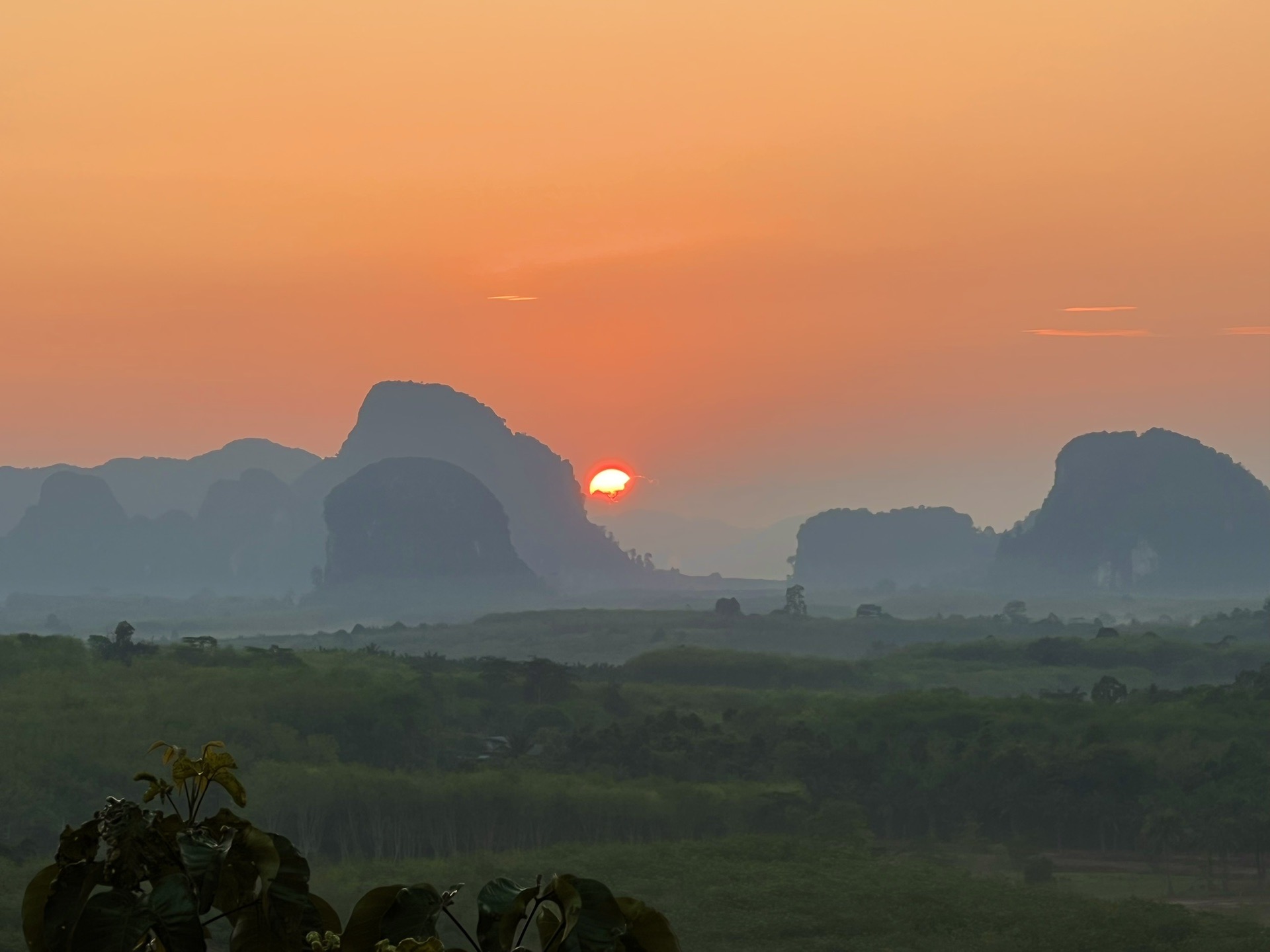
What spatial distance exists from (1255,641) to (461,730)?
4569 inches

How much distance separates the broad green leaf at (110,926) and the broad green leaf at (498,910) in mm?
1505

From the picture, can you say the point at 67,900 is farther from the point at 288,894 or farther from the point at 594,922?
the point at 594,922

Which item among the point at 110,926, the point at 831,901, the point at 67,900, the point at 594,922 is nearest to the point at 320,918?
the point at 110,926

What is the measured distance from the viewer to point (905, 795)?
100m

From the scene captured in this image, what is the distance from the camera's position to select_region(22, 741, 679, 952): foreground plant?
6.94 meters

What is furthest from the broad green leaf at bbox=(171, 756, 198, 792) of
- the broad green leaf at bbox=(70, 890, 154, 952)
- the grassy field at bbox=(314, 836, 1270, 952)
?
the grassy field at bbox=(314, 836, 1270, 952)

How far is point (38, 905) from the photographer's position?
23.9 ft

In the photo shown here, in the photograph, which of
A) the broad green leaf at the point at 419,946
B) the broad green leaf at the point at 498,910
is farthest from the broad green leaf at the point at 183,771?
the broad green leaf at the point at 498,910

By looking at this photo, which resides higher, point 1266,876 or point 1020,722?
point 1020,722

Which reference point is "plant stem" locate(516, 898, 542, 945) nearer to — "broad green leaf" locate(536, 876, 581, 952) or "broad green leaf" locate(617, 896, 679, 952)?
"broad green leaf" locate(536, 876, 581, 952)

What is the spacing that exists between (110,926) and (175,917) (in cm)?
28

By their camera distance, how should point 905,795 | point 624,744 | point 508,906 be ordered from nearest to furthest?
1. point 508,906
2. point 905,795
3. point 624,744

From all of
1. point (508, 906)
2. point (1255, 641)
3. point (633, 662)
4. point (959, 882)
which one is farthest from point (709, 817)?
point (1255, 641)

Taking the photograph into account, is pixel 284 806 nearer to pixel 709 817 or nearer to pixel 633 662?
pixel 709 817
